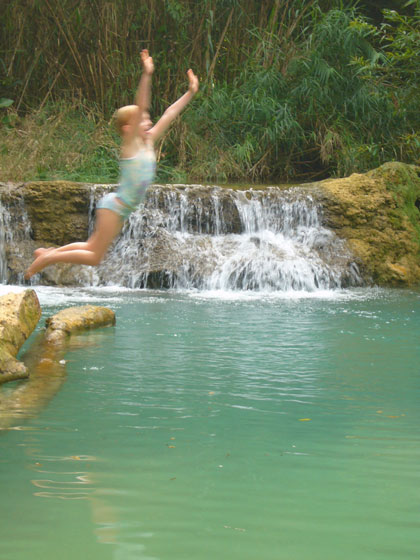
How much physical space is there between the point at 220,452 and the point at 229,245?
24.9 ft

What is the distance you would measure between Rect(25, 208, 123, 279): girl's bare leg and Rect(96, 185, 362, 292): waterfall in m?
5.61

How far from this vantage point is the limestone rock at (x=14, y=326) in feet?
16.6

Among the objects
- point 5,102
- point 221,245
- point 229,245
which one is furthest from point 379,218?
point 5,102

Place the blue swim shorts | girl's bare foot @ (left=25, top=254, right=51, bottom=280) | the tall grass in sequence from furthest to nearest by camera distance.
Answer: the tall grass < girl's bare foot @ (left=25, top=254, right=51, bottom=280) < the blue swim shorts

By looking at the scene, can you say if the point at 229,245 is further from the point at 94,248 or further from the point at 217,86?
the point at 94,248

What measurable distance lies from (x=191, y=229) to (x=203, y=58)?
221 inches

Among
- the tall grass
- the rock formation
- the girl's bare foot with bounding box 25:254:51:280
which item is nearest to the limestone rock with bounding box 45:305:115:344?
the girl's bare foot with bounding box 25:254:51:280

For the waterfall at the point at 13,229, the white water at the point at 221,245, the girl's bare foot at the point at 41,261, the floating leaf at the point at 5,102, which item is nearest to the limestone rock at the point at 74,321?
the girl's bare foot at the point at 41,261

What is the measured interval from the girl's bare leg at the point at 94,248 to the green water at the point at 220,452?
2.60ft

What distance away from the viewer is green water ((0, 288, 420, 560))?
8.90 ft

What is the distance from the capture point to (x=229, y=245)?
11.1m

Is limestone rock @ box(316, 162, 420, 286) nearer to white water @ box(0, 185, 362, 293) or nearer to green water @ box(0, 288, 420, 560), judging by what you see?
white water @ box(0, 185, 362, 293)

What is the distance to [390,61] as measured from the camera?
13.5 metres

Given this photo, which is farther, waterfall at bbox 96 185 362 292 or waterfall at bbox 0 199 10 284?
waterfall at bbox 0 199 10 284
